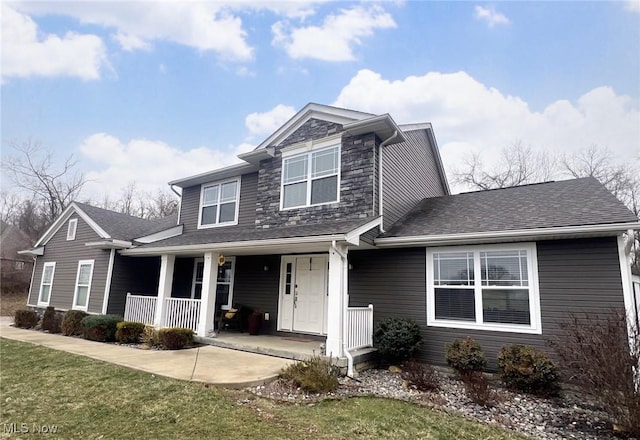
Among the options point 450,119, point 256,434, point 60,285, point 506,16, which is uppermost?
point 450,119

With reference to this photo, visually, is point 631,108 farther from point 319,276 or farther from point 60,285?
point 60,285

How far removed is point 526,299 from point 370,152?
4.53 m

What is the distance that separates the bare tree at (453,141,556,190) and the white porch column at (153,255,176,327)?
2061 centimetres

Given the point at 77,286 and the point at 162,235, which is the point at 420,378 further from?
the point at 77,286

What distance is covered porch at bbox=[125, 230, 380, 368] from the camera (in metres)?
7.04

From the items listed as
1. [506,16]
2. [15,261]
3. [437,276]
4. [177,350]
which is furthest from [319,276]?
[15,261]

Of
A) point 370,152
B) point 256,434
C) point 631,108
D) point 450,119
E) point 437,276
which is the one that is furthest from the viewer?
point 450,119

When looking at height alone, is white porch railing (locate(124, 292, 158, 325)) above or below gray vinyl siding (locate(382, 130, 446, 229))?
below

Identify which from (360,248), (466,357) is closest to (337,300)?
(360,248)

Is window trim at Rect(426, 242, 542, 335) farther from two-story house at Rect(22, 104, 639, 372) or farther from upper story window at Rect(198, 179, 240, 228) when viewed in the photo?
upper story window at Rect(198, 179, 240, 228)

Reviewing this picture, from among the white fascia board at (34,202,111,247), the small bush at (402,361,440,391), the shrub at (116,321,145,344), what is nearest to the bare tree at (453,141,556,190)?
the small bush at (402,361,440,391)

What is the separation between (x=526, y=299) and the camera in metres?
6.59

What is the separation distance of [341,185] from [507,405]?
5564mm

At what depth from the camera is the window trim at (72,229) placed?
1308cm
